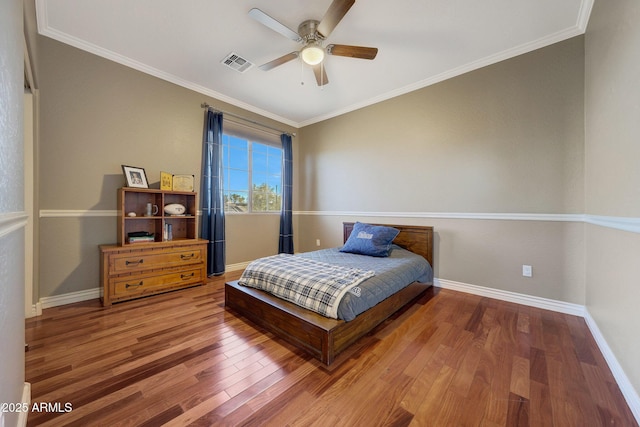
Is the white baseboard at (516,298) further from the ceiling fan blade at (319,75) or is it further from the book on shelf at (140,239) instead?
the book on shelf at (140,239)

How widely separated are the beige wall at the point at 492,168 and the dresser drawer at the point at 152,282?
249 cm

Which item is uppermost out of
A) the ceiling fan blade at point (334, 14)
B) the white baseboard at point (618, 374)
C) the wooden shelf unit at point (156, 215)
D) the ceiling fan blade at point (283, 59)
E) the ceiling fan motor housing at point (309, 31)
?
the ceiling fan motor housing at point (309, 31)

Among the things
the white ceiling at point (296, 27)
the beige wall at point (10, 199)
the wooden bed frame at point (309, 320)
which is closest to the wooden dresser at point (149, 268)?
the wooden bed frame at point (309, 320)

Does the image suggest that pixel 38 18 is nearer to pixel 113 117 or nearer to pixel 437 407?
pixel 113 117

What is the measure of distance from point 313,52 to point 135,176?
2.40 meters

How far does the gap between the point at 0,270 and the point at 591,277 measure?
3.56m

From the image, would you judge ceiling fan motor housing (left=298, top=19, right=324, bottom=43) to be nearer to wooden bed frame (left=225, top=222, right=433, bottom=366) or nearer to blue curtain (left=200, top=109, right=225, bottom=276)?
blue curtain (left=200, top=109, right=225, bottom=276)

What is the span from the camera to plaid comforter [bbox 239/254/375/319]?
180 cm

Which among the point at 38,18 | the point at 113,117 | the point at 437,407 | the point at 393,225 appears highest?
the point at 38,18

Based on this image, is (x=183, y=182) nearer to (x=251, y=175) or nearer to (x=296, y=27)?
(x=251, y=175)

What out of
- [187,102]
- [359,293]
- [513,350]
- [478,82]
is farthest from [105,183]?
[478,82]

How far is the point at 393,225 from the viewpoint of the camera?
355cm

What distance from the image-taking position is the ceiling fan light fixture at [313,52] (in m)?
2.22

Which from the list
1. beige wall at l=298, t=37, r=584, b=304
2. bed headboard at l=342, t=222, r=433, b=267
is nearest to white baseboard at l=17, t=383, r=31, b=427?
bed headboard at l=342, t=222, r=433, b=267
